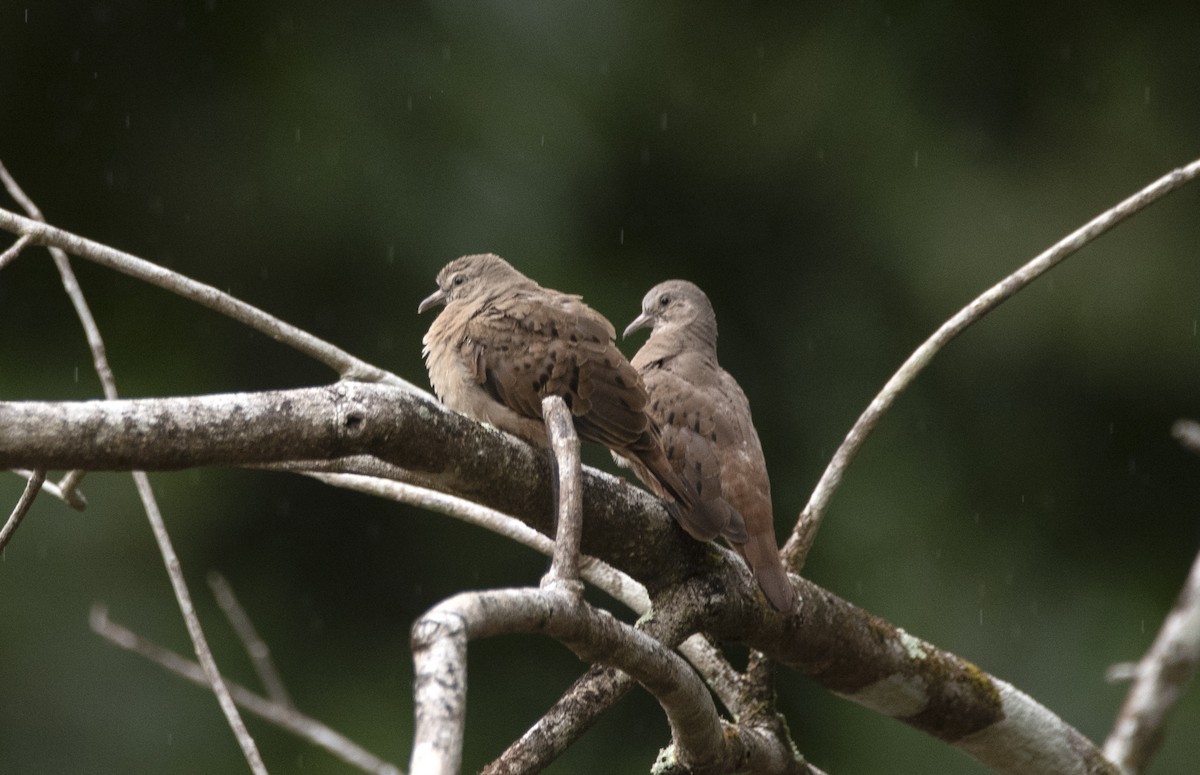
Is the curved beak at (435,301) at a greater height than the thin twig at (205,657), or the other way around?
the curved beak at (435,301)

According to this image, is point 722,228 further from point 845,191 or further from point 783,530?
point 783,530

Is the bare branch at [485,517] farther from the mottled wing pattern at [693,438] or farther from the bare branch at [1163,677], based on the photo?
the bare branch at [1163,677]

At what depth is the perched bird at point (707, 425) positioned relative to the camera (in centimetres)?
250

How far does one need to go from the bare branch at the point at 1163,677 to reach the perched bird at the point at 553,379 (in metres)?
0.91

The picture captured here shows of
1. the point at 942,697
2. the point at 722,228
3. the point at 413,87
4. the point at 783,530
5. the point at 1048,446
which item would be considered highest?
the point at 413,87

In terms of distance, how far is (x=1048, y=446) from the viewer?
5.38 meters

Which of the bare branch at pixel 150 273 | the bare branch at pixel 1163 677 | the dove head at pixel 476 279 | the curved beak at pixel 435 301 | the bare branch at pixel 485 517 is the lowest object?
the bare branch at pixel 1163 677

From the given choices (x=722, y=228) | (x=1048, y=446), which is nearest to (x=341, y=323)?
(x=722, y=228)

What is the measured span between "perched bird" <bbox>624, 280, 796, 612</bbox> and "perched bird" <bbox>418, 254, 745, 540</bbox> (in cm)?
7

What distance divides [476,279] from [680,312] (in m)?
0.50

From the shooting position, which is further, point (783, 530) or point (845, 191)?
point (845, 191)

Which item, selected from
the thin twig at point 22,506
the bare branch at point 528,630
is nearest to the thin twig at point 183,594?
the thin twig at point 22,506

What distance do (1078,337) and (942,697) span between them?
304cm

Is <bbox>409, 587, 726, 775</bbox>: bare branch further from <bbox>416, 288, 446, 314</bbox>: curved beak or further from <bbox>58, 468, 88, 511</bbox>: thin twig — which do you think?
<bbox>416, 288, 446, 314</bbox>: curved beak
